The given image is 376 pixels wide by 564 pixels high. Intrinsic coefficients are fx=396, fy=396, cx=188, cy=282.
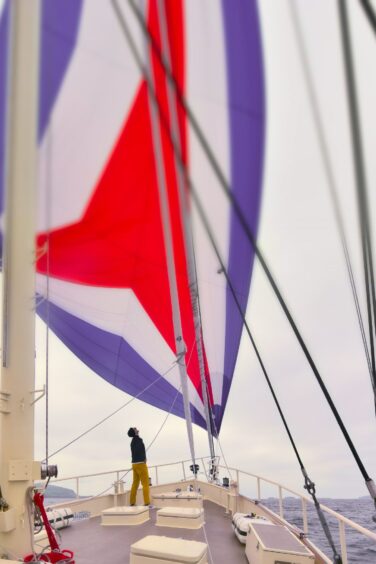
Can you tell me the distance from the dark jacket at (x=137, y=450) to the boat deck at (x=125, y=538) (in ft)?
3.21

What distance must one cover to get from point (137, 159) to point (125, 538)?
5424 mm

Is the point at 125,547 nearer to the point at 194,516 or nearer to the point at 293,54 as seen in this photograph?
the point at 194,516

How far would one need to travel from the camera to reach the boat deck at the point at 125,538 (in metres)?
4.54

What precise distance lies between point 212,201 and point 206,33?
226 centimetres

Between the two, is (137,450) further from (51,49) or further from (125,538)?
(51,49)

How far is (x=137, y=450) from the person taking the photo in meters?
7.43

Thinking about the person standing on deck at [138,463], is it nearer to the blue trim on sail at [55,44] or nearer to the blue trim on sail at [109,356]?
the blue trim on sail at [109,356]

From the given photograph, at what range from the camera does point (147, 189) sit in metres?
6.37

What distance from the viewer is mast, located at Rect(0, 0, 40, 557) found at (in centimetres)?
324

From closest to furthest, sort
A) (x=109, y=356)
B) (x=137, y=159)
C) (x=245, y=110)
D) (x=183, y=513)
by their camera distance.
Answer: (x=245, y=110) → (x=183, y=513) → (x=137, y=159) → (x=109, y=356)

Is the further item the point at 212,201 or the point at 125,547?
the point at 212,201

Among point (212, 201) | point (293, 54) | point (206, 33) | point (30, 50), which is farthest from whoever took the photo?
point (212, 201)

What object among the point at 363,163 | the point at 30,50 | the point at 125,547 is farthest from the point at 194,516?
the point at 30,50

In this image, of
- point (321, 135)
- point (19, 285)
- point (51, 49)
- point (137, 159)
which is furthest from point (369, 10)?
point (137, 159)
